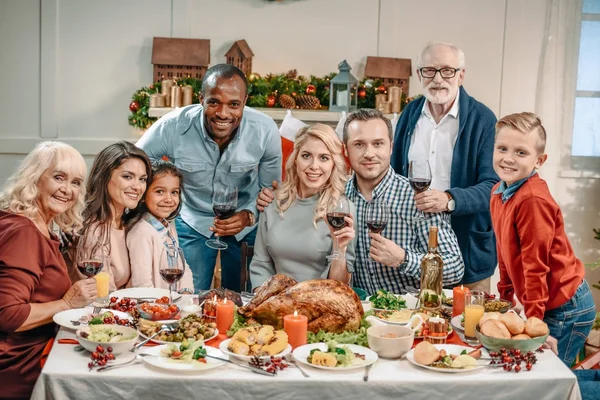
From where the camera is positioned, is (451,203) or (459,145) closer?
(451,203)

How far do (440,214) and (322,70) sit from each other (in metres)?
2.77

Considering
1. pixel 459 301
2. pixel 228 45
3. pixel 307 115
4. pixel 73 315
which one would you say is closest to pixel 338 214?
pixel 459 301

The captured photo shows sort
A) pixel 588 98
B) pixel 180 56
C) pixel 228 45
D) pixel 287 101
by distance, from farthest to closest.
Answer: pixel 588 98 < pixel 228 45 < pixel 180 56 < pixel 287 101

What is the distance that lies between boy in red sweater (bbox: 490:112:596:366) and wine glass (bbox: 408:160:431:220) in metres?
0.27

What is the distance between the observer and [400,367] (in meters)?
2.00

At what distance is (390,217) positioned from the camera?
300 centimetres

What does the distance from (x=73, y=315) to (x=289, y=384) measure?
2.62ft

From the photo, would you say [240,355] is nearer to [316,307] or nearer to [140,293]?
[316,307]

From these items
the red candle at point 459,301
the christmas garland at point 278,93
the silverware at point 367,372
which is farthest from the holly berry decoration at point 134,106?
A: the silverware at point 367,372

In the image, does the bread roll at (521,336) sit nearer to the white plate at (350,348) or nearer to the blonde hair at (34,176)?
the white plate at (350,348)

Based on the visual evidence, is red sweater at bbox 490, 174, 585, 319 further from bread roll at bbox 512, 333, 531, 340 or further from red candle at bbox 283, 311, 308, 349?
red candle at bbox 283, 311, 308, 349

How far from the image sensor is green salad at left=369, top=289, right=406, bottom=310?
97.6 inches

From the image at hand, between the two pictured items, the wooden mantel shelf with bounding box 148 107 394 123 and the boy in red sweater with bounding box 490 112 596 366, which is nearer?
the boy in red sweater with bounding box 490 112 596 366

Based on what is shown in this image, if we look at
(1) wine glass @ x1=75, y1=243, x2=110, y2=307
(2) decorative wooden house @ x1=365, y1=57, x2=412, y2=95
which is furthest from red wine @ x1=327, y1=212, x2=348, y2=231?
(2) decorative wooden house @ x1=365, y1=57, x2=412, y2=95
